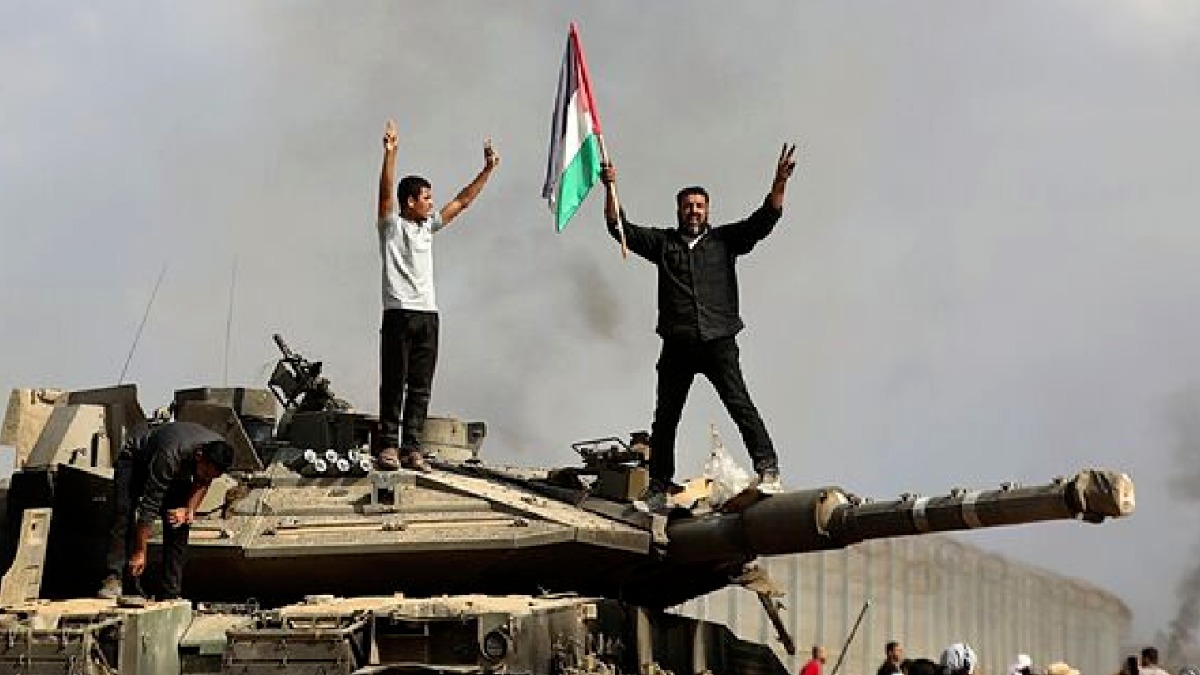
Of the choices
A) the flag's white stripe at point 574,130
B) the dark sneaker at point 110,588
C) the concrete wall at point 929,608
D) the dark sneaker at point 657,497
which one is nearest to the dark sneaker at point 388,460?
the dark sneaker at point 657,497

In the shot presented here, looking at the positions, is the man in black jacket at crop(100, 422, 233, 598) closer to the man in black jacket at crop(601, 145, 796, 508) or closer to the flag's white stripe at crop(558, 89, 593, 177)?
the man in black jacket at crop(601, 145, 796, 508)

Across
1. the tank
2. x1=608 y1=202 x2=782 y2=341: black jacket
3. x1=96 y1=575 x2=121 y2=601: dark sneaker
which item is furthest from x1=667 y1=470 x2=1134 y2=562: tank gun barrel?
x1=96 y1=575 x2=121 y2=601: dark sneaker

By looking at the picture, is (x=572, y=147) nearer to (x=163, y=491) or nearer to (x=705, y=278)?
(x=705, y=278)

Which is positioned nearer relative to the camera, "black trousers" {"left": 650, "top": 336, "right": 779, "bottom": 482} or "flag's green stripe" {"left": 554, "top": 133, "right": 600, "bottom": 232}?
"black trousers" {"left": 650, "top": 336, "right": 779, "bottom": 482}

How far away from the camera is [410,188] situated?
17.4 metres

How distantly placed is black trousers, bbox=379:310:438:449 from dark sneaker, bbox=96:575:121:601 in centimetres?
246

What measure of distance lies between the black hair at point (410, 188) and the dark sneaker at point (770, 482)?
3554 mm

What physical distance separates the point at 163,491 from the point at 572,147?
5.46 metres

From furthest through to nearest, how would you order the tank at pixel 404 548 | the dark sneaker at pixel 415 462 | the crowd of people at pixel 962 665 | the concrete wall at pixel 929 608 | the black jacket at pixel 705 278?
1. the concrete wall at pixel 929 608
2. the black jacket at pixel 705 278
3. the dark sneaker at pixel 415 462
4. the tank at pixel 404 548
5. the crowd of people at pixel 962 665

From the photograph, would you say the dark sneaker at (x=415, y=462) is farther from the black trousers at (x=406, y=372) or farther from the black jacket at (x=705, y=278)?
the black jacket at (x=705, y=278)

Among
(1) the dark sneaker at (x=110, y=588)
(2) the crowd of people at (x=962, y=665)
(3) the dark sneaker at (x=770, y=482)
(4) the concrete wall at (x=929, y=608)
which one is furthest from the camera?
(4) the concrete wall at (x=929, y=608)

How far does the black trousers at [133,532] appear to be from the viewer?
50.8ft

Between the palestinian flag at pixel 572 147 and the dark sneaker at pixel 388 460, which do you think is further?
the palestinian flag at pixel 572 147

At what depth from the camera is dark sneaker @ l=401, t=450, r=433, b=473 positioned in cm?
1694
